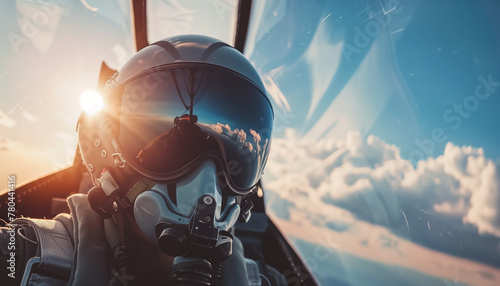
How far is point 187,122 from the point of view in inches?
40.3

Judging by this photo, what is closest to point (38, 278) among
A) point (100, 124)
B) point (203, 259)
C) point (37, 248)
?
point (37, 248)

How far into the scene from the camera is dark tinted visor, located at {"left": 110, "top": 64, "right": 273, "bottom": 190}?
40.1 inches

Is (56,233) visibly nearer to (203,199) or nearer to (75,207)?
(75,207)

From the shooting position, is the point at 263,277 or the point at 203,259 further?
the point at 263,277

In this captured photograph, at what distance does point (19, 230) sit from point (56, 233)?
11cm

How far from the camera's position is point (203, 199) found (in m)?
0.95

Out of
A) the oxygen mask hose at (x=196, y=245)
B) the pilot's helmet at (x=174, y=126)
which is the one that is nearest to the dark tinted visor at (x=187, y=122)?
the pilot's helmet at (x=174, y=126)

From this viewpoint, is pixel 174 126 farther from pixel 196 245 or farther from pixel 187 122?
pixel 196 245

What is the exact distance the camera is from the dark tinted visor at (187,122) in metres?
1.02

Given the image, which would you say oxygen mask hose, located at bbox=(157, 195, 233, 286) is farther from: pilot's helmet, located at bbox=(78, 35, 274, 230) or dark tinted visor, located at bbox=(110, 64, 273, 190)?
dark tinted visor, located at bbox=(110, 64, 273, 190)

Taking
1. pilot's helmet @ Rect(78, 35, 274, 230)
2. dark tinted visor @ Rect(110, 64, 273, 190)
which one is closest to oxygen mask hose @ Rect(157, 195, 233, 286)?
pilot's helmet @ Rect(78, 35, 274, 230)

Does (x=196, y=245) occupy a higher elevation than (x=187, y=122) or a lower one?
lower

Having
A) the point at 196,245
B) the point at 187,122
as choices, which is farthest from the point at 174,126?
the point at 196,245

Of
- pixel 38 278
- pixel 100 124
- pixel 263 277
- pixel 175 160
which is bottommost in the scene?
pixel 38 278
